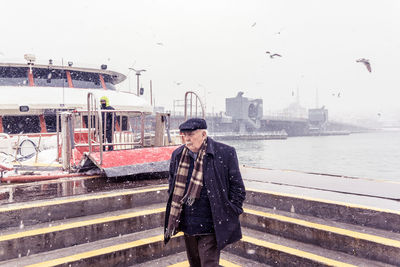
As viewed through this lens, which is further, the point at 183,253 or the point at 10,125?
the point at 10,125

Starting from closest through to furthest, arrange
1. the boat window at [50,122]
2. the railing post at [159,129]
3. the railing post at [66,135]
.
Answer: the railing post at [66,135] < the railing post at [159,129] < the boat window at [50,122]

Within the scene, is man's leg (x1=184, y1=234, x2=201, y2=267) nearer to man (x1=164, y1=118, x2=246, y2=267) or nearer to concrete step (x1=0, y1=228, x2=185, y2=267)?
man (x1=164, y1=118, x2=246, y2=267)

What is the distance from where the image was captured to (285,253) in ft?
11.2

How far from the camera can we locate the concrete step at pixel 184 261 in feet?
11.7

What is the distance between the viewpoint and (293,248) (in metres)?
3.53

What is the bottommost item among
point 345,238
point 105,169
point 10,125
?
point 345,238

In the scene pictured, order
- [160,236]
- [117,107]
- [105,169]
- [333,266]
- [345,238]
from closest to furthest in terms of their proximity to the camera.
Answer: [333,266] < [345,238] < [160,236] < [105,169] < [117,107]

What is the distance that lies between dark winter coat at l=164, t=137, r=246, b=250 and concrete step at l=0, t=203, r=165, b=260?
151cm

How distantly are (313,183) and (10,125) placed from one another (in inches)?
405

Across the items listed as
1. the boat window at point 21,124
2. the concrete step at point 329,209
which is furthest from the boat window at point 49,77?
the concrete step at point 329,209

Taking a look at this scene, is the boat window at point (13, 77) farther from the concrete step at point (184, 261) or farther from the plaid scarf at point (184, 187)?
the plaid scarf at point (184, 187)

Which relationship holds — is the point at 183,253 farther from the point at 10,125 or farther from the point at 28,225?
the point at 10,125

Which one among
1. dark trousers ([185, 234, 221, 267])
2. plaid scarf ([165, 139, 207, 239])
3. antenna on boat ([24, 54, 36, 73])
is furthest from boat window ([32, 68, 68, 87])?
dark trousers ([185, 234, 221, 267])

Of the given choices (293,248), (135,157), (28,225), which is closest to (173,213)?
(293,248)
